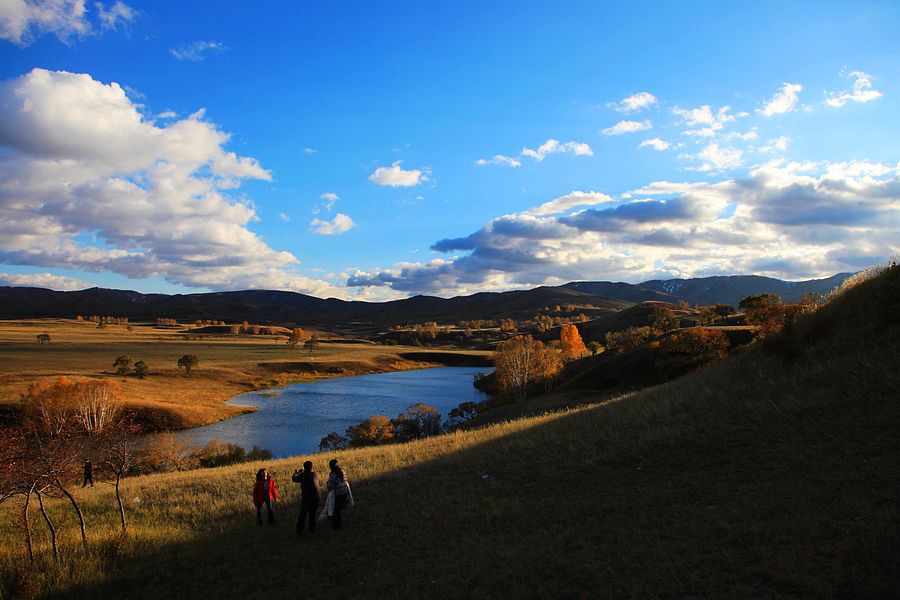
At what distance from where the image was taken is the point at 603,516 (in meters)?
11.6

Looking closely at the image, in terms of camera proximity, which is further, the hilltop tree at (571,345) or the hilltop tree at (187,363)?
the hilltop tree at (571,345)

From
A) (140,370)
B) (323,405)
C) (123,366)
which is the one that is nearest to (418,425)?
(323,405)

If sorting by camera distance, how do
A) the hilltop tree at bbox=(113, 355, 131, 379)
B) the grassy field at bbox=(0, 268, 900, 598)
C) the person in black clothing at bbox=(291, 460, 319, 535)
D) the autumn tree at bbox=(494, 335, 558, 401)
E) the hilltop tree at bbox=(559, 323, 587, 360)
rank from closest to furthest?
1. the grassy field at bbox=(0, 268, 900, 598)
2. the person in black clothing at bbox=(291, 460, 319, 535)
3. the autumn tree at bbox=(494, 335, 558, 401)
4. the hilltop tree at bbox=(113, 355, 131, 379)
5. the hilltop tree at bbox=(559, 323, 587, 360)

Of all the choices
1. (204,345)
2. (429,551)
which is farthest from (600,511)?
(204,345)

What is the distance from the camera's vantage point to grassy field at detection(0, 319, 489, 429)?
6894cm

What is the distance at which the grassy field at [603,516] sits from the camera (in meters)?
8.62

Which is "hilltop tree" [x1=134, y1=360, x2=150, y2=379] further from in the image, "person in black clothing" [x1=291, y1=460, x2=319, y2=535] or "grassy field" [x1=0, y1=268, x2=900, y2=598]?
"person in black clothing" [x1=291, y1=460, x2=319, y2=535]

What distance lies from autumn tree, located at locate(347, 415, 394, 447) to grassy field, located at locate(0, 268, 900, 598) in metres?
28.2

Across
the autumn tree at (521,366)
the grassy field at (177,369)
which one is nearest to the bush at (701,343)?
the autumn tree at (521,366)

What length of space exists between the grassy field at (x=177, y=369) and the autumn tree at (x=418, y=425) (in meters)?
28.1

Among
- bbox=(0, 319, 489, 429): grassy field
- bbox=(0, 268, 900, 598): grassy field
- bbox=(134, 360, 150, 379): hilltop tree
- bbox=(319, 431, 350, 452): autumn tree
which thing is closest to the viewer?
bbox=(0, 268, 900, 598): grassy field

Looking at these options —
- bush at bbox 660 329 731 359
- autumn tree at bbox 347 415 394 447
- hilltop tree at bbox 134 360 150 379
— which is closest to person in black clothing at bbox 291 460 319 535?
autumn tree at bbox 347 415 394 447

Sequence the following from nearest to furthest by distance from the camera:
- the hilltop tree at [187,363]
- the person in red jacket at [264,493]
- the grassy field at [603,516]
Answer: the grassy field at [603,516]
the person in red jacket at [264,493]
the hilltop tree at [187,363]

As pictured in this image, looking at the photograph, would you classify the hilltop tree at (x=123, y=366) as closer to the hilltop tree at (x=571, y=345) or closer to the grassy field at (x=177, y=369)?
the grassy field at (x=177, y=369)
